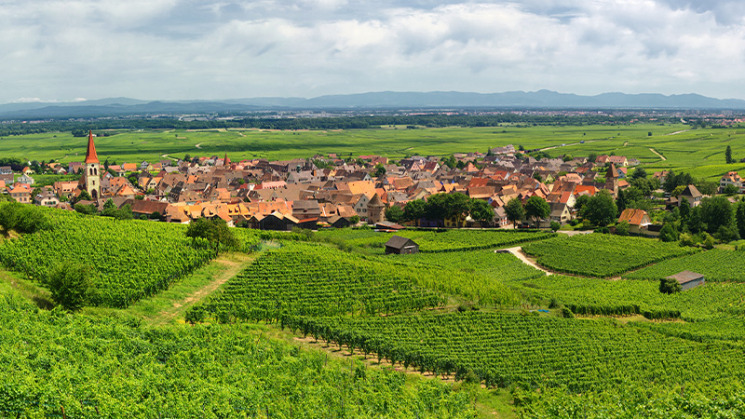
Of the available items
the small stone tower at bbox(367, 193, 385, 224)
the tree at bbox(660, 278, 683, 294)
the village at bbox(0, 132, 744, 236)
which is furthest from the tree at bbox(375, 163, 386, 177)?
the tree at bbox(660, 278, 683, 294)

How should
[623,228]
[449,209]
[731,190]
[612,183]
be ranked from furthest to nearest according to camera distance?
[612,183], [731,190], [449,209], [623,228]

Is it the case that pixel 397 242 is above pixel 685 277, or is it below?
above

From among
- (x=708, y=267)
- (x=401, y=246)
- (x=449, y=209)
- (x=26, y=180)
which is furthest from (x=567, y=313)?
(x=26, y=180)

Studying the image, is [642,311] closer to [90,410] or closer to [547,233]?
[547,233]

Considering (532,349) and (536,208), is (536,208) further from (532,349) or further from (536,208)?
(532,349)

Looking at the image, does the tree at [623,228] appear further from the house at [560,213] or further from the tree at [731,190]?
the tree at [731,190]

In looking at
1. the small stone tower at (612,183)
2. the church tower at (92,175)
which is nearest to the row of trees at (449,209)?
the small stone tower at (612,183)

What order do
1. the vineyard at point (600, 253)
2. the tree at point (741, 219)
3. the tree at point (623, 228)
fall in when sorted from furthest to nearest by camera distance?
the tree at point (623, 228), the tree at point (741, 219), the vineyard at point (600, 253)
